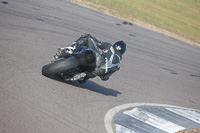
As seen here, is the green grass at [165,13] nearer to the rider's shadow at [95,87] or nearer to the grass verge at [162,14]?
the grass verge at [162,14]

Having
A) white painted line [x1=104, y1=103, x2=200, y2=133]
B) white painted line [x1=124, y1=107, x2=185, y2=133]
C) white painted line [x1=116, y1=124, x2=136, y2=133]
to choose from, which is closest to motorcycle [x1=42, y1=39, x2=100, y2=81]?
white painted line [x1=104, y1=103, x2=200, y2=133]

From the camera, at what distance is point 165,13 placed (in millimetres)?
33250

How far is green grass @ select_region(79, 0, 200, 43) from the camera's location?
26.3 metres

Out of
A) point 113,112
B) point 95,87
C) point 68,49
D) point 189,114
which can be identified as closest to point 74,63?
point 68,49

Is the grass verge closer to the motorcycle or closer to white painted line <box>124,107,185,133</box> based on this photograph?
the motorcycle

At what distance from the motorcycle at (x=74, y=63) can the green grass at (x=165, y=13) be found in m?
16.9

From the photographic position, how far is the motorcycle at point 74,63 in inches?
246

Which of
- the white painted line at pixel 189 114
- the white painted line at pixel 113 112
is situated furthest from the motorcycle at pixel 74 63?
the white painted line at pixel 189 114

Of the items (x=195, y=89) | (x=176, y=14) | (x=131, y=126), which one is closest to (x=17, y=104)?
(x=131, y=126)

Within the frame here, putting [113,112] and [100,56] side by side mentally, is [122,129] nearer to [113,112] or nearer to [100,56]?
[113,112]

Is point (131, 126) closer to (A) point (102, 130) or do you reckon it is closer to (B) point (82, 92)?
(A) point (102, 130)

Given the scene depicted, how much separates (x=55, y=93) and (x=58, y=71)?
46 centimetres

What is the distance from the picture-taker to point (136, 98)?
7.63 m

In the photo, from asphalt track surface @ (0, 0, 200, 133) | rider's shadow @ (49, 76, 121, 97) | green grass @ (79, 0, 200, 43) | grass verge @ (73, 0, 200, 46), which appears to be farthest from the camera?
green grass @ (79, 0, 200, 43)
